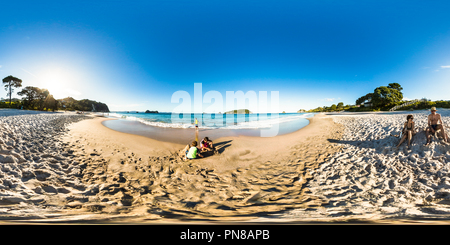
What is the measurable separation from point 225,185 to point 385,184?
4656 millimetres

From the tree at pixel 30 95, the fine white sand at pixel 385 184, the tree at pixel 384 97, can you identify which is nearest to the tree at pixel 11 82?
the tree at pixel 30 95

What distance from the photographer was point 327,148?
766 cm

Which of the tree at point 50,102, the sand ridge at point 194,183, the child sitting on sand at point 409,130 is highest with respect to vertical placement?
the tree at point 50,102

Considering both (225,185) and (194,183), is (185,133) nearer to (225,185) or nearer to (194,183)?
(194,183)

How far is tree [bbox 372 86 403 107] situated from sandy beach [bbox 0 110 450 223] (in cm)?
4286

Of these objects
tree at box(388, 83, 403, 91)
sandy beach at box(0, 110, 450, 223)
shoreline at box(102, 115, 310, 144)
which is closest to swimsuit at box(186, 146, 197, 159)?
sandy beach at box(0, 110, 450, 223)

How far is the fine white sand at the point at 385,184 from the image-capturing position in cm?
273

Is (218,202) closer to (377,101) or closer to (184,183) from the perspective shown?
(184,183)

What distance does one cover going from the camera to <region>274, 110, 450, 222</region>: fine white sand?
273 centimetres

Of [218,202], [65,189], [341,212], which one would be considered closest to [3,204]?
[65,189]

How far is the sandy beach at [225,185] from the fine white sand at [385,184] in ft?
0.07

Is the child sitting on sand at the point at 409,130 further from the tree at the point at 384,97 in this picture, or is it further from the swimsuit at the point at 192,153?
the tree at the point at 384,97

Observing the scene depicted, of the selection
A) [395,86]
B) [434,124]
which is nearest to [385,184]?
[434,124]

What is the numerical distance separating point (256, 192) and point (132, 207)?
10.3 feet
